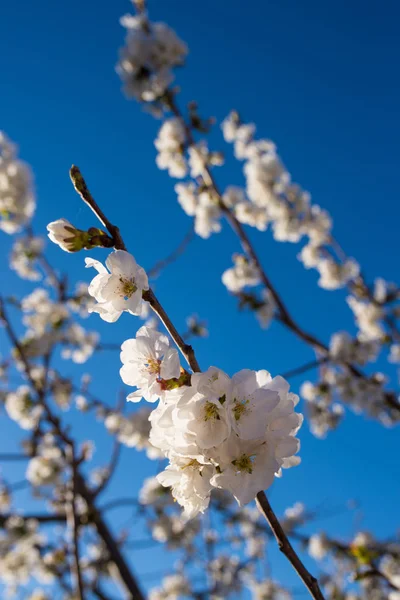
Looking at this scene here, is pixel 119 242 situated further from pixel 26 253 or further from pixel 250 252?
pixel 26 253

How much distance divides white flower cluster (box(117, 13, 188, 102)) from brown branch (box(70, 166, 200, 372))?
18.4ft

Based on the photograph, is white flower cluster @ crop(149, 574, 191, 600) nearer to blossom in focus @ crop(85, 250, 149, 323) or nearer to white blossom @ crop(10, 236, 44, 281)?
white blossom @ crop(10, 236, 44, 281)

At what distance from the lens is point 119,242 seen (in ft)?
4.10

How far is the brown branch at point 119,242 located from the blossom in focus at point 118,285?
40 millimetres

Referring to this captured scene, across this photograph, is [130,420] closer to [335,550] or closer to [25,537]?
[25,537]

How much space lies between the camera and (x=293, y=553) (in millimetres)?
1031

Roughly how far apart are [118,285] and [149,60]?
613 cm

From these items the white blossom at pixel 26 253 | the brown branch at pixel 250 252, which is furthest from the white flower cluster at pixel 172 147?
the white blossom at pixel 26 253

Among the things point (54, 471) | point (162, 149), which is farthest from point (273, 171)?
point (54, 471)

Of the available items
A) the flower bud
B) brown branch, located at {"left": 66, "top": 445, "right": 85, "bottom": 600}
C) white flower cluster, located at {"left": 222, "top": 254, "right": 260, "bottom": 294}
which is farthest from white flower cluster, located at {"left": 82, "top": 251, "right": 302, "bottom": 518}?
white flower cluster, located at {"left": 222, "top": 254, "right": 260, "bottom": 294}

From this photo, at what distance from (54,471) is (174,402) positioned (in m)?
6.67

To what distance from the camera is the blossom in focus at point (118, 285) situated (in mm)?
1184

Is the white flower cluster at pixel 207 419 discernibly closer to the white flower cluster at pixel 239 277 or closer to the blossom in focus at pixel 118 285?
the blossom in focus at pixel 118 285

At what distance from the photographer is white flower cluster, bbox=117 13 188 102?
6254 millimetres
